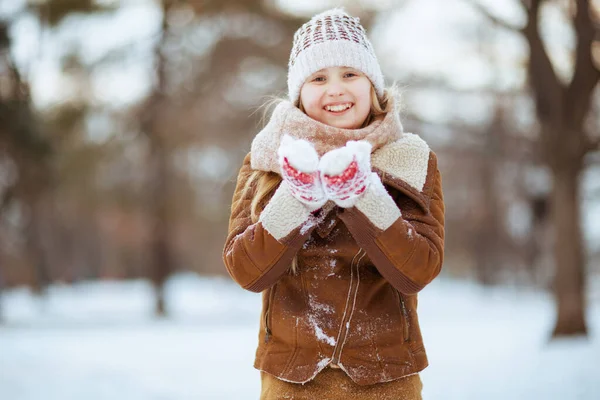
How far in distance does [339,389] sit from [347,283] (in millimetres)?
294

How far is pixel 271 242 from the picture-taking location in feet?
5.82

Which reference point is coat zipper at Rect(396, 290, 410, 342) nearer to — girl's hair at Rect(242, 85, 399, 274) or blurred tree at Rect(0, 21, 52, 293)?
girl's hair at Rect(242, 85, 399, 274)

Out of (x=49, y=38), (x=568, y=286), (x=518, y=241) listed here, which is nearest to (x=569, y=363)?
(x=568, y=286)

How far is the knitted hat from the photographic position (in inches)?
81.6

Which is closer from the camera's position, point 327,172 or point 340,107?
point 327,172

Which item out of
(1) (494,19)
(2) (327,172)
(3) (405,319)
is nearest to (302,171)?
(2) (327,172)

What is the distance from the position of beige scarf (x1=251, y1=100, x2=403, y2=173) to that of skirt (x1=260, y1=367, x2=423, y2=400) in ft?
1.97

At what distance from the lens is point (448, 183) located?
2797 centimetres

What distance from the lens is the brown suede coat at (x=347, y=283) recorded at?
177cm

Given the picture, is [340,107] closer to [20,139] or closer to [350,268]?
[350,268]

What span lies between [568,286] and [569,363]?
1666mm

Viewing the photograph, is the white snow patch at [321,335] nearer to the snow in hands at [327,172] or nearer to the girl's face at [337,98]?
the snow in hands at [327,172]

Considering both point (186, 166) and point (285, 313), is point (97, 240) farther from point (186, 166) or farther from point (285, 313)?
point (285, 313)

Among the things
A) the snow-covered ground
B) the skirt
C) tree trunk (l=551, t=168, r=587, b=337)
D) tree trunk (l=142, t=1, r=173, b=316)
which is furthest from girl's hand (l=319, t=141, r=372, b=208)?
tree trunk (l=142, t=1, r=173, b=316)
